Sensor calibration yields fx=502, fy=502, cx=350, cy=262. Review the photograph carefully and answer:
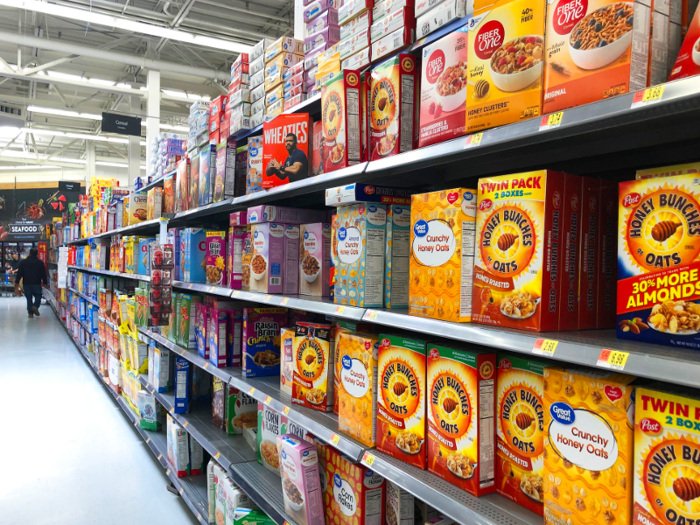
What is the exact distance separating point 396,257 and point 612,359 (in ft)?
2.91

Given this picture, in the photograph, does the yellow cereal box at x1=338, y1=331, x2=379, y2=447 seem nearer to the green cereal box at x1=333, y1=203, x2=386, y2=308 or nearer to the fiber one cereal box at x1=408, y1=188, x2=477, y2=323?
the green cereal box at x1=333, y1=203, x2=386, y2=308

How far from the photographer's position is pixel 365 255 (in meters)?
1.72

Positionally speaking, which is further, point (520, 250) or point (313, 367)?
point (313, 367)

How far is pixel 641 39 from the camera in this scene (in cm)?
98

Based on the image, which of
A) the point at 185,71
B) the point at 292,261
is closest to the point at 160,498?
the point at 292,261

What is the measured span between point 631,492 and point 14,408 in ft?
19.5

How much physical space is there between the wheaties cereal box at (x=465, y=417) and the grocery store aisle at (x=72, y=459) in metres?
2.38

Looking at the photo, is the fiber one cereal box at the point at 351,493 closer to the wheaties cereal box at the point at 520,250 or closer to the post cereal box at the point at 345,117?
the wheaties cereal box at the point at 520,250

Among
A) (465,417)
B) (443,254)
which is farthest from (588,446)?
(443,254)

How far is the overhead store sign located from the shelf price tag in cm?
926

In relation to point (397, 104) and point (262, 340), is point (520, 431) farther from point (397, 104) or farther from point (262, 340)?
point (262, 340)

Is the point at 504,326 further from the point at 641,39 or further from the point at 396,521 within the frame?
the point at 396,521

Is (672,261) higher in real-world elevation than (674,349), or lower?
higher

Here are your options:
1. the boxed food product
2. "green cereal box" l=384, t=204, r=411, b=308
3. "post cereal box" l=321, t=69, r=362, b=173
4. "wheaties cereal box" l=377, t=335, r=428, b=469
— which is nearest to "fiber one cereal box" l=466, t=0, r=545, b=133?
"green cereal box" l=384, t=204, r=411, b=308
